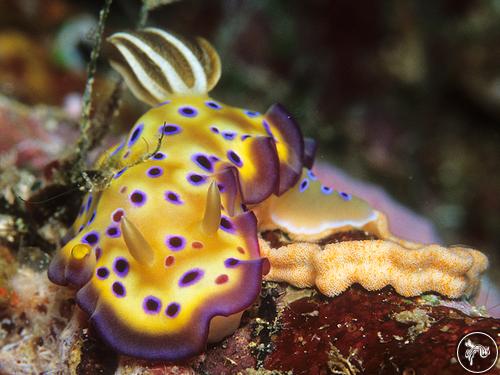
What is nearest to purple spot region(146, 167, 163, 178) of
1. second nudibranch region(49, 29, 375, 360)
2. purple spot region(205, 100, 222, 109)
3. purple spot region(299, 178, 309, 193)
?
second nudibranch region(49, 29, 375, 360)

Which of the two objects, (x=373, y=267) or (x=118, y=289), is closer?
(x=118, y=289)

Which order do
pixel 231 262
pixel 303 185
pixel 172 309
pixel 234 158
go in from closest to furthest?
1. pixel 172 309
2. pixel 231 262
3. pixel 234 158
4. pixel 303 185

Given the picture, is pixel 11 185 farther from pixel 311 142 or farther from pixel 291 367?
pixel 291 367

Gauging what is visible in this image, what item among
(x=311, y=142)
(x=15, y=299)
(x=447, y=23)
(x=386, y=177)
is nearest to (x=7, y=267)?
(x=15, y=299)

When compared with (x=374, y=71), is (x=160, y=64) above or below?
above

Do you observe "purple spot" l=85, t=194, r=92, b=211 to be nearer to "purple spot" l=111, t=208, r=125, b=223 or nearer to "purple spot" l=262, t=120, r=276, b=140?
"purple spot" l=111, t=208, r=125, b=223

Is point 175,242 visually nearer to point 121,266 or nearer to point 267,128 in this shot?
point 121,266

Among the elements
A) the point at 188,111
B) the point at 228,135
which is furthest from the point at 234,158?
the point at 188,111

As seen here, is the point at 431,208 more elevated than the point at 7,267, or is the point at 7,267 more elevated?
the point at 7,267
